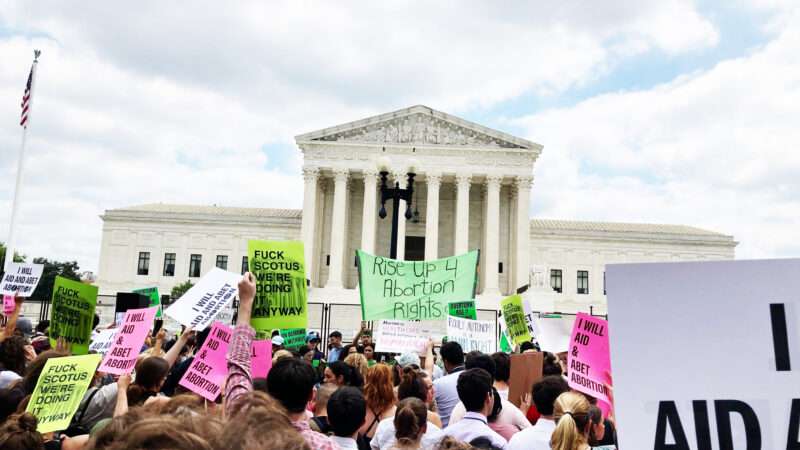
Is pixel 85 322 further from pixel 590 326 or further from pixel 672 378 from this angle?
pixel 672 378

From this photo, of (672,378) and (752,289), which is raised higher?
(752,289)

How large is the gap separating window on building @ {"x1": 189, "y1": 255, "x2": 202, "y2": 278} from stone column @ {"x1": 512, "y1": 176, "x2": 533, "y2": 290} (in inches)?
1181

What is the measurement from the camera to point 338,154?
53.4 m

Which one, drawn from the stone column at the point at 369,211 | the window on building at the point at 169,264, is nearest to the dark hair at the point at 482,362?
the stone column at the point at 369,211

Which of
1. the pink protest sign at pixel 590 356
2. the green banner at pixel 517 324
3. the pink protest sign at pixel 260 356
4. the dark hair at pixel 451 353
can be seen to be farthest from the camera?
the green banner at pixel 517 324

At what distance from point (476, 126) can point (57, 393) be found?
5016 centimetres

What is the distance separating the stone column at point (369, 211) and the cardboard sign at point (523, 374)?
1766 inches

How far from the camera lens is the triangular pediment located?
53.5 meters

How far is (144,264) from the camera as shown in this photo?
6300 centimetres

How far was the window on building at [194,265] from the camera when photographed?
62.6 meters

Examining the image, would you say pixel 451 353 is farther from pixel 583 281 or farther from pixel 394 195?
pixel 583 281

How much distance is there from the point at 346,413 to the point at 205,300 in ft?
11.1

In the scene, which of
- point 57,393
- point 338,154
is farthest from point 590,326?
point 338,154

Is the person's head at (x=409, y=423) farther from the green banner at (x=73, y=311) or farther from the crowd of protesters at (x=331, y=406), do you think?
the green banner at (x=73, y=311)
